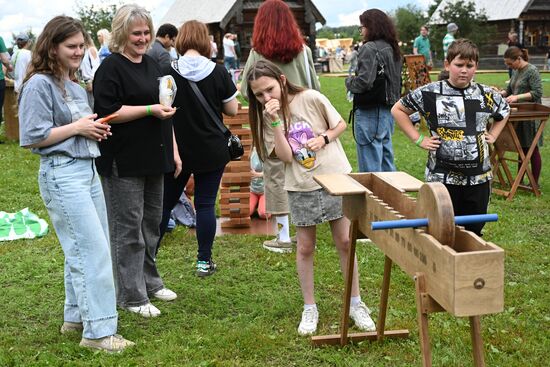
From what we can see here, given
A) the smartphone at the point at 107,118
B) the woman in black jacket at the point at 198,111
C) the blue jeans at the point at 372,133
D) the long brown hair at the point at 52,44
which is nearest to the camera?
the long brown hair at the point at 52,44

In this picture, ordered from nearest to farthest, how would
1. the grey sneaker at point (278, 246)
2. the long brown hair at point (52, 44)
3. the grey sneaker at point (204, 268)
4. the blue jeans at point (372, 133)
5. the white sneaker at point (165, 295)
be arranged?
1. the long brown hair at point (52, 44)
2. the white sneaker at point (165, 295)
3. the grey sneaker at point (204, 268)
4. the grey sneaker at point (278, 246)
5. the blue jeans at point (372, 133)

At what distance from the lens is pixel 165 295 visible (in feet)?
16.4

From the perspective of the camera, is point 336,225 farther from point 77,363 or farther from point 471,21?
point 471,21

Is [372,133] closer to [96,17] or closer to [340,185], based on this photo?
[340,185]

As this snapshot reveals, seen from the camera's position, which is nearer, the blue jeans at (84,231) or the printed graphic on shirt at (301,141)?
the blue jeans at (84,231)

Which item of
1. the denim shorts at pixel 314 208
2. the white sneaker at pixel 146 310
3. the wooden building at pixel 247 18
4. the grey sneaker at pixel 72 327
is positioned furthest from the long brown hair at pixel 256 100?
the wooden building at pixel 247 18

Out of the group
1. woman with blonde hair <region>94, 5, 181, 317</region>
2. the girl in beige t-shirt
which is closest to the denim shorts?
the girl in beige t-shirt

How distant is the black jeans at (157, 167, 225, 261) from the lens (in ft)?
17.2

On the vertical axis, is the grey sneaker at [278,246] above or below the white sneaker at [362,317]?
below

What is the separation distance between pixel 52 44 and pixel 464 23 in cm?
3452

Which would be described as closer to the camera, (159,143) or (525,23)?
(159,143)

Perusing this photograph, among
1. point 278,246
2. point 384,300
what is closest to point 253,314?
point 384,300

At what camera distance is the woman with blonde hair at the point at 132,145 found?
4.25m

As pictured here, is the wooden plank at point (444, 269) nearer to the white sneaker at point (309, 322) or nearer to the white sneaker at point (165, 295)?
the white sneaker at point (309, 322)
